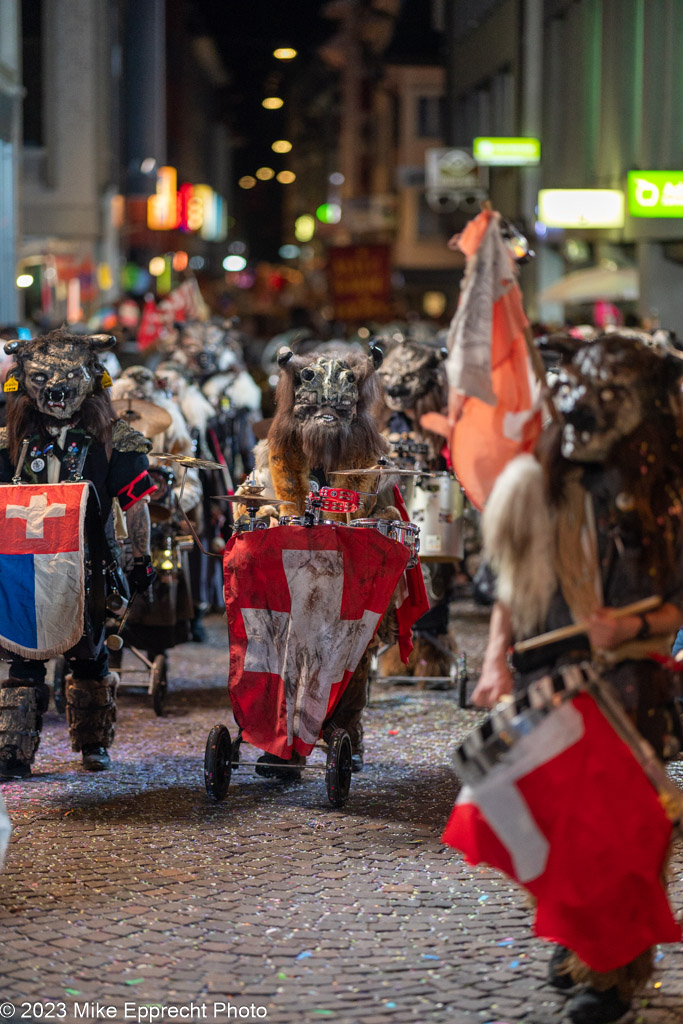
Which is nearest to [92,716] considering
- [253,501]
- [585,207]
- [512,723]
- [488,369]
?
[253,501]

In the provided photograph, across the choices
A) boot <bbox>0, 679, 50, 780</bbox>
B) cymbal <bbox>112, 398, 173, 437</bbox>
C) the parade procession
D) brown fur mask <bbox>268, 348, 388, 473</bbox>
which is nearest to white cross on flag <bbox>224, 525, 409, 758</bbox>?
the parade procession

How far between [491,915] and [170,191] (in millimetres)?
52047

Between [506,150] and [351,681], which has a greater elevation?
[506,150]

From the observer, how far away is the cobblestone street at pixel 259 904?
4742mm

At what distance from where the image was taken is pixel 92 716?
7.53 m

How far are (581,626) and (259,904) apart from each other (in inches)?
72.0

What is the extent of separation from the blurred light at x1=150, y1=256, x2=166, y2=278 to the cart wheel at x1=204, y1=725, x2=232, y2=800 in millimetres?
48841

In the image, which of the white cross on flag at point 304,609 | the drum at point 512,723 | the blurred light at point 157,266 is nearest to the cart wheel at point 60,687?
the white cross on flag at point 304,609

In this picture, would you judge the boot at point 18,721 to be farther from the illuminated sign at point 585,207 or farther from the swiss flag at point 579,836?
the illuminated sign at point 585,207

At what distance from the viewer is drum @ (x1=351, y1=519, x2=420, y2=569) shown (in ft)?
23.1

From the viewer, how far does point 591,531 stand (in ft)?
15.4

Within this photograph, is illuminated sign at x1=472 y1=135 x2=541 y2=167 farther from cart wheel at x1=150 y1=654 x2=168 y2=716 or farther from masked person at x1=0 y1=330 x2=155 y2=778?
masked person at x1=0 y1=330 x2=155 y2=778

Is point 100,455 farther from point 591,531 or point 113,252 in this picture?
point 113,252

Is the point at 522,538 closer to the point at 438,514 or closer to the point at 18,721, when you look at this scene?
the point at 18,721
